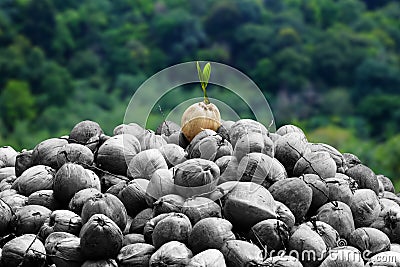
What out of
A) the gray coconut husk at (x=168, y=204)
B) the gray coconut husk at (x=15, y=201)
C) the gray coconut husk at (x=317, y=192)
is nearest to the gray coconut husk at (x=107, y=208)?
the gray coconut husk at (x=168, y=204)

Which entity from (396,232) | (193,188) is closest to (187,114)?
(193,188)

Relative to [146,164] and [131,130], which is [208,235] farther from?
[131,130]

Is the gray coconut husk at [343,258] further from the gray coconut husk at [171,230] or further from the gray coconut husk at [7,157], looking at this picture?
the gray coconut husk at [7,157]

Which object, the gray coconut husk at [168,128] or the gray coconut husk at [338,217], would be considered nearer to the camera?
the gray coconut husk at [338,217]

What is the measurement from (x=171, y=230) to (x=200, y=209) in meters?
0.14

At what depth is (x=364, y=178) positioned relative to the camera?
2.47 metres

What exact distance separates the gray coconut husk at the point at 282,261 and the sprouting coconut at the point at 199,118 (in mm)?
779

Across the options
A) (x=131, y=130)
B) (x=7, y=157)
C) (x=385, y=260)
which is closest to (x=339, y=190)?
(x=385, y=260)

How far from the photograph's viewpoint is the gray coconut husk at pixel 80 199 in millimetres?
2131

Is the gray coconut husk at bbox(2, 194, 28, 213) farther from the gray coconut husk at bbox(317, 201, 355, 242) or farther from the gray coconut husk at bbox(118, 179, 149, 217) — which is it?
the gray coconut husk at bbox(317, 201, 355, 242)

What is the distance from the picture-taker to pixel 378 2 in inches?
1023

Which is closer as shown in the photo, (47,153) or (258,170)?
(258,170)

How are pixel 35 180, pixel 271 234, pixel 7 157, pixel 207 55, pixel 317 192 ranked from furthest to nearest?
pixel 207 55 < pixel 7 157 < pixel 35 180 < pixel 317 192 < pixel 271 234

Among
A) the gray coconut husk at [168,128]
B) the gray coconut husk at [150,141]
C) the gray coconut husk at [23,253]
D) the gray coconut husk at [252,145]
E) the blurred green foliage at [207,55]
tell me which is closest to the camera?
the gray coconut husk at [23,253]
